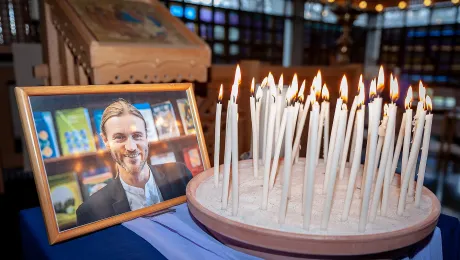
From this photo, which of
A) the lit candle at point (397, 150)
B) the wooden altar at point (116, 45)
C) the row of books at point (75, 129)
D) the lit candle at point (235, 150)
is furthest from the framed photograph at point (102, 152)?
the lit candle at point (397, 150)

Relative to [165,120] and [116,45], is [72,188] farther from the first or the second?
[116,45]

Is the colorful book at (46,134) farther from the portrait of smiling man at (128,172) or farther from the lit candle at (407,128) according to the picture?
the lit candle at (407,128)

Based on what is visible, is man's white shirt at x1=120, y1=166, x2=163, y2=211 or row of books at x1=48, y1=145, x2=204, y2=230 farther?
man's white shirt at x1=120, y1=166, x2=163, y2=211

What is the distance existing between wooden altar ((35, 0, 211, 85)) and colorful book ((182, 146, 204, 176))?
1.63ft

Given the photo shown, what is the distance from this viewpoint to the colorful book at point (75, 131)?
841 millimetres

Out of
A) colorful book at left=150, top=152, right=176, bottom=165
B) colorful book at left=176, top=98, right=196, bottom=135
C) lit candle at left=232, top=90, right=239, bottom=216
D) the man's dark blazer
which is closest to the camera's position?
lit candle at left=232, top=90, right=239, bottom=216

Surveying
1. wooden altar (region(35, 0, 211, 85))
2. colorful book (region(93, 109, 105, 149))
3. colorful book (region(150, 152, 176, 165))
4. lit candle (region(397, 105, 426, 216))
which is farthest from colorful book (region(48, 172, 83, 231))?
lit candle (region(397, 105, 426, 216))

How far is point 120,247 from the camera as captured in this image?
2.58 feet

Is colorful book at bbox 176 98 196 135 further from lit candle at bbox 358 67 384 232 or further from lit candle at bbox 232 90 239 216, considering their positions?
lit candle at bbox 358 67 384 232

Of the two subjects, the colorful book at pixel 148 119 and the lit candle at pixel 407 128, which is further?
the colorful book at pixel 148 119

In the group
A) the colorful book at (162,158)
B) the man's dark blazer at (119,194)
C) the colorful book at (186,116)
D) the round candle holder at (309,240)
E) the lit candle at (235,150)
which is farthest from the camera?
the colorful book at (186,116)

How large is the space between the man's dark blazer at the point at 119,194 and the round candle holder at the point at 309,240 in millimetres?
282

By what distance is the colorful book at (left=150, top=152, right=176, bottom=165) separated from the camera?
3.22 feet

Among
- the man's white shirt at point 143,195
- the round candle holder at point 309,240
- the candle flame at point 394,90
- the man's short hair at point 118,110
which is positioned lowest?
the man's white shirt at point 143,195
